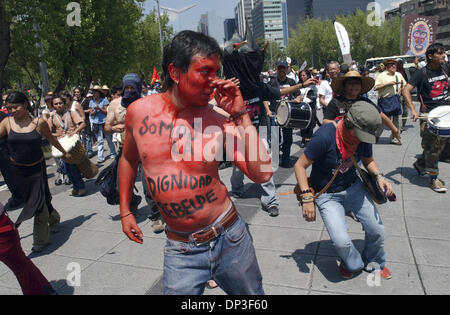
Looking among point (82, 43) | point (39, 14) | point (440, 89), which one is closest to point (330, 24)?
point (82, 43)

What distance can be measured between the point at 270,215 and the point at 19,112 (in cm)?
329

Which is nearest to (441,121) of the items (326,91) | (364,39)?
(326,91)

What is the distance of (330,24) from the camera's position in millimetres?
69375

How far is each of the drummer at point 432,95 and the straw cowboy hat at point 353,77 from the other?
1.90 m

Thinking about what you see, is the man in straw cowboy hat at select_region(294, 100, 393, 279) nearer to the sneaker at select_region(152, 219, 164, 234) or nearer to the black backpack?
the sneaker at select_region(152, 219, 164, 234)

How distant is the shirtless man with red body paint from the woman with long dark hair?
288 cm

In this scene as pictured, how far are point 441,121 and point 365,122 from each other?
293cm

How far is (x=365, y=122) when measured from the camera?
2.91 meters

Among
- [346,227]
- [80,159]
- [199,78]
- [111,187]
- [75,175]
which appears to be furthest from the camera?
[75,175]

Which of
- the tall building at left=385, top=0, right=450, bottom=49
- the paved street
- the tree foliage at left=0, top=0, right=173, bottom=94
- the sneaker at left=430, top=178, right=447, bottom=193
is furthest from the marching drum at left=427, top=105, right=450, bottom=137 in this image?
the tall building at left=385, top=0, right=450, bottom=49

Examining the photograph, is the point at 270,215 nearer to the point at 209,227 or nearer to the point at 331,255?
the point at 331,255

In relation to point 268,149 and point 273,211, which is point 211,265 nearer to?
point 273,211

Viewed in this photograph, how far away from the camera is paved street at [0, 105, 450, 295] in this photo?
3.34 meters

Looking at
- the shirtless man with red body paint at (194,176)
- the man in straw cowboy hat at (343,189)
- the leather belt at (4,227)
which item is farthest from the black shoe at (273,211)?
the leather belt at (4,227)
